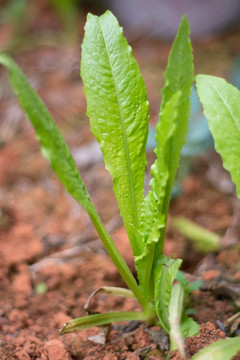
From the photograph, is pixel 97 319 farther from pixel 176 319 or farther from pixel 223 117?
pixel 223 117

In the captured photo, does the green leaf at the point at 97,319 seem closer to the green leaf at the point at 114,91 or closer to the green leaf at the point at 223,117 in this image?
the green leaf at the point at 114,91

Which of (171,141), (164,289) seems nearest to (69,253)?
(164,289)

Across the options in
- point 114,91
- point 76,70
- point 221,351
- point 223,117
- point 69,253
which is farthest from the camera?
point 76,70

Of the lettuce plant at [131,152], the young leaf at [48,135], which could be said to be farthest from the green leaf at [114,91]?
the young leaf at [48,135]

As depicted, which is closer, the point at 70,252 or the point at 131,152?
the point at 131,152

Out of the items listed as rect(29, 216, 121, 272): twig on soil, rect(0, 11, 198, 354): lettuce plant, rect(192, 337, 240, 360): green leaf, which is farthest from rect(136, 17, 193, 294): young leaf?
rect(29, 216, 121, 272): twig on soil

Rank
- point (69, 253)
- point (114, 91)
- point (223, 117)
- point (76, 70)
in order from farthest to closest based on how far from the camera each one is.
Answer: point (76, 70), point (69, 253), point (114, 91), point (223, 117)

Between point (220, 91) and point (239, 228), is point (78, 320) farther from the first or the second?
point (239, 228)
